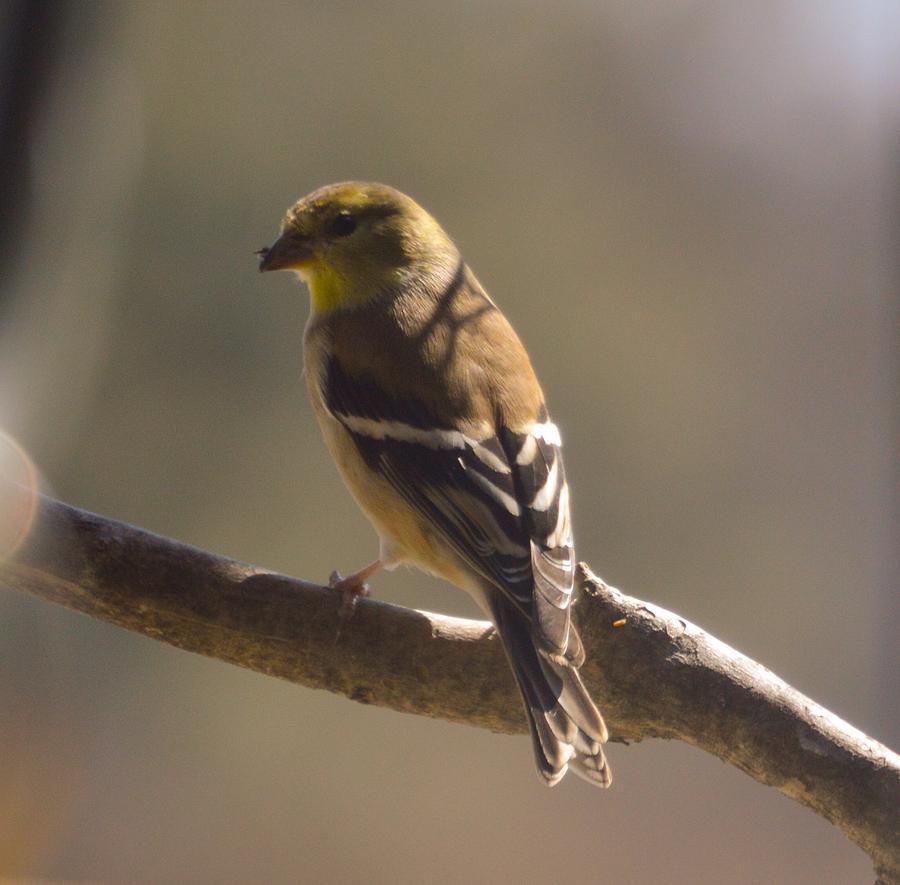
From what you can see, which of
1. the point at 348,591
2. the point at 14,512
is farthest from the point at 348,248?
the point at 14,512

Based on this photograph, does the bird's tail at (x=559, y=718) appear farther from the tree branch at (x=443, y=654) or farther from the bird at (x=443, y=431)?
the tree branch at (x=443, y=654)

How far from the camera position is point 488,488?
81.7 inches

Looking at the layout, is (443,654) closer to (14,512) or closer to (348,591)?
(348,591)

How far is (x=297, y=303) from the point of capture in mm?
4914

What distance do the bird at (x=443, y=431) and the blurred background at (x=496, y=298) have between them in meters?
2.28

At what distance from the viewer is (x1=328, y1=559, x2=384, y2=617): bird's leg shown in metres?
2.01

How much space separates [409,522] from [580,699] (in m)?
0.67

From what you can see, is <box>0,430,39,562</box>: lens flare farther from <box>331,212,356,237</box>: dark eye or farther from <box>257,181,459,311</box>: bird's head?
<box>331,212,356,237</box>: dark eye

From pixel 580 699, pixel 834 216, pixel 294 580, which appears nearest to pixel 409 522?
pixel 294 580

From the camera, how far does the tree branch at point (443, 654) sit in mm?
1897

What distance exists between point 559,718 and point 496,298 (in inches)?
136

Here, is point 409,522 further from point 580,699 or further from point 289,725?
point 289,725

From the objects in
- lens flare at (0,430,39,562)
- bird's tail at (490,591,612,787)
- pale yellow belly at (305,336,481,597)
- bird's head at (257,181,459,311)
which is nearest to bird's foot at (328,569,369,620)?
pale yellow belly at (305,336,481,597)

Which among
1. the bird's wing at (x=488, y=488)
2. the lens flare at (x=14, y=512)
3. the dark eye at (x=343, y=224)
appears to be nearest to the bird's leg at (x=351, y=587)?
the bird's wing at (x=488, y=488)
